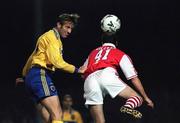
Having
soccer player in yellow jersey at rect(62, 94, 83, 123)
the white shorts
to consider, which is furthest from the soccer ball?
soccer player in yellow jersey at rect(62, 94, 83, 123)

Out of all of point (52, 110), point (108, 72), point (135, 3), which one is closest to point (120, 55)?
point (108, 72)

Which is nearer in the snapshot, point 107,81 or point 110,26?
point 107,81

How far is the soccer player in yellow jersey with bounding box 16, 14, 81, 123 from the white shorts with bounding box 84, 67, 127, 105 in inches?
9.1

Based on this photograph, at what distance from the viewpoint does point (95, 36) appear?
20000 millimetres

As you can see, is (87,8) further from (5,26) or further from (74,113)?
(74,113)

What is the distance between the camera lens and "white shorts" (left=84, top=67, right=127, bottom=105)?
13039mm

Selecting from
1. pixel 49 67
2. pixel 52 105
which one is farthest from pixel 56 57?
pixel 52 105

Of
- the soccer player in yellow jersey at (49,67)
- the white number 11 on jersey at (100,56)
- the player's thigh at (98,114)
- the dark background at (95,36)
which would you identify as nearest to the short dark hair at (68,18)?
the soccer player in yellow jersey at (49,67)

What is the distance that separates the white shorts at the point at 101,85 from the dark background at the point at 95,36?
19.7ft

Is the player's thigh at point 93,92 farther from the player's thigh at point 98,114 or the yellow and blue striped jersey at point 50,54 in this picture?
the yellow and blue striped jersey at point 50,54

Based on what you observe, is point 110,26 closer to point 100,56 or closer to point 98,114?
point 100,56

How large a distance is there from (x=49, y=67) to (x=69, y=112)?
14.3 feet

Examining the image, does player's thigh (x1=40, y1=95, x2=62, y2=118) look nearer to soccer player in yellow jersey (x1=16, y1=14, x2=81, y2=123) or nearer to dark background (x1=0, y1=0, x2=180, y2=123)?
soccer player in yellow jersey (x1=16, y1=14, x2=81, y2=123)

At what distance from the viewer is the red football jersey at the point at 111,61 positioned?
13.1 metres
